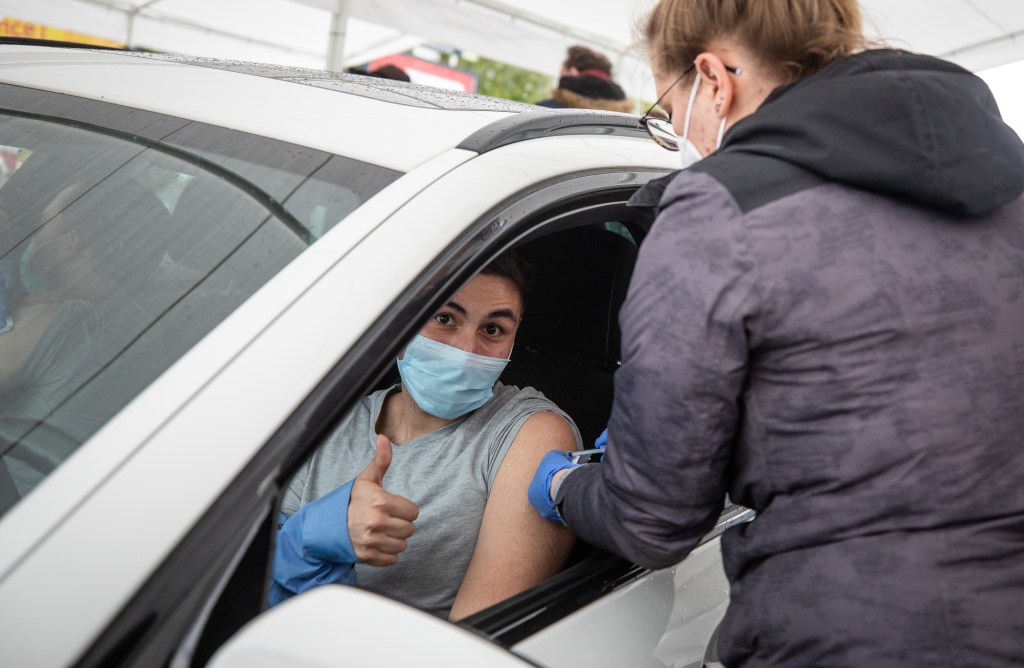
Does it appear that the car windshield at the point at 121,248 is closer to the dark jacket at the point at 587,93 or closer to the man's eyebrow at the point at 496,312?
the man's eyebrow at the point at 496,312

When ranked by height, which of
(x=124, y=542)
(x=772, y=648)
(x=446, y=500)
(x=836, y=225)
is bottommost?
(x=446, y=500)

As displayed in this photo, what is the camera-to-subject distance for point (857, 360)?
3.67ft

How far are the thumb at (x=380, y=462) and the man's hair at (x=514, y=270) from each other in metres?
0.55

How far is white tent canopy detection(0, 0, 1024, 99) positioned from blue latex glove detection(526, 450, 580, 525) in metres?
3.69

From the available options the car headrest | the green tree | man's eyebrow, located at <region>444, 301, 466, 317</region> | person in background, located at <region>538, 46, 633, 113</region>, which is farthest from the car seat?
the green tree

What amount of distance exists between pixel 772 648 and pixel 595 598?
312mm

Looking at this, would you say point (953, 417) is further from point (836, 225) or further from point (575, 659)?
point (575, 659)

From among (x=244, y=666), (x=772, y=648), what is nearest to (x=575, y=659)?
(x=772, y=648)

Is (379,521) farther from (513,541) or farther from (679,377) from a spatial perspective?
(679,377)

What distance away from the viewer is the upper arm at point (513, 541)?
1.58 metres

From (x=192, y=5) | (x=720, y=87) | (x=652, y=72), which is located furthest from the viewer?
(x=192, y=5)

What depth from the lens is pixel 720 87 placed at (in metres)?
1.39

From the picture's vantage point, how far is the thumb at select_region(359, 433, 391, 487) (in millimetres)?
1465

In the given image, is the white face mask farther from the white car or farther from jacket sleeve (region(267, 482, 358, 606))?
jacket sleeve (region(267, 482, 358, 606))
